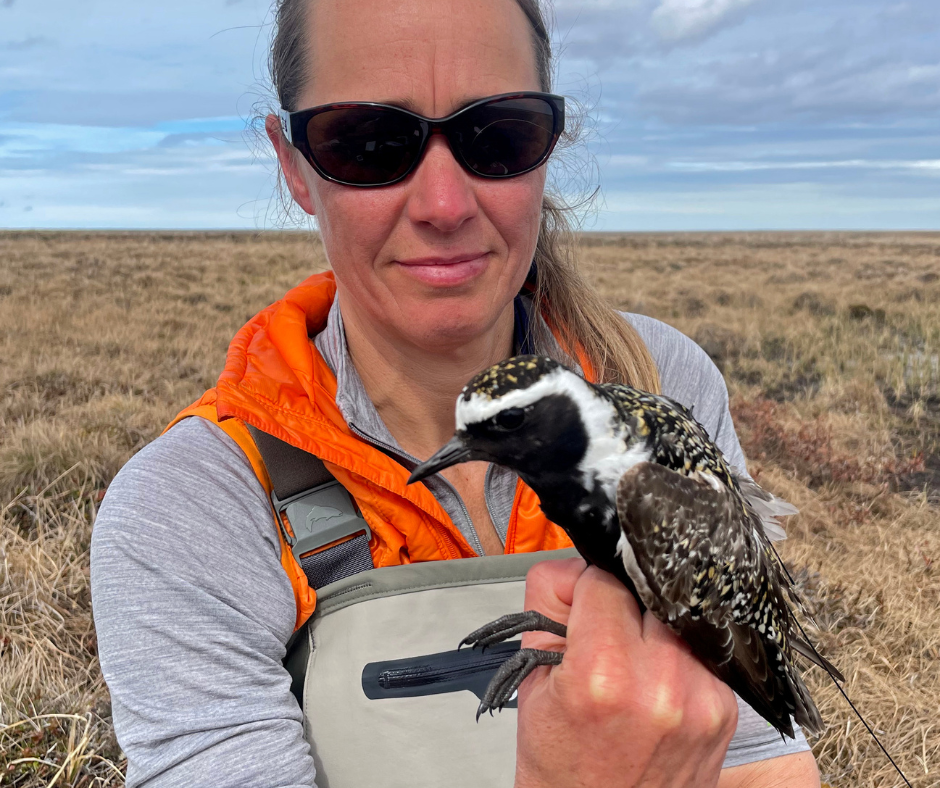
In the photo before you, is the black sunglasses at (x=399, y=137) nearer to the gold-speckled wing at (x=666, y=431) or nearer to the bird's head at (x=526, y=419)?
the bird's head at (x=526, y=419)

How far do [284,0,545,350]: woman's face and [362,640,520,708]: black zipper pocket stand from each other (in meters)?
1.20

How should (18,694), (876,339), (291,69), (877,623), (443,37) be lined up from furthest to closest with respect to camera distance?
(876,339)
(877,623)
(18,694)
(291,69)
(443,37)

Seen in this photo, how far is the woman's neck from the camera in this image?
301 cm

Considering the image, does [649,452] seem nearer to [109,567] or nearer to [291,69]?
[109,567]

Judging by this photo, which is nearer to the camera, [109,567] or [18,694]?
[109,567]

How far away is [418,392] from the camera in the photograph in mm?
3080

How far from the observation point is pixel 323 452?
253 cm

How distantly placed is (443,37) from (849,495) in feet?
26.1

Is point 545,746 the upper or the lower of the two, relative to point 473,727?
upper

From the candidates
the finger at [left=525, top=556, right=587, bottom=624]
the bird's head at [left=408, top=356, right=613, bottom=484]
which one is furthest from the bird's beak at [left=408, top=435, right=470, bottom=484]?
the finger at [left=525, top=556, right=587, bottom=624]

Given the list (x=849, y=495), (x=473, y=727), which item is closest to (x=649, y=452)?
(x=473, y=727)

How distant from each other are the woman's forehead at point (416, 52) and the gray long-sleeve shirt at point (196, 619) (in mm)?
1414

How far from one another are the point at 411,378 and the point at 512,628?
1.17 meters

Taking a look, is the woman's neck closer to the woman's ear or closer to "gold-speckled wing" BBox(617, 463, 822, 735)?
the woman's ear
